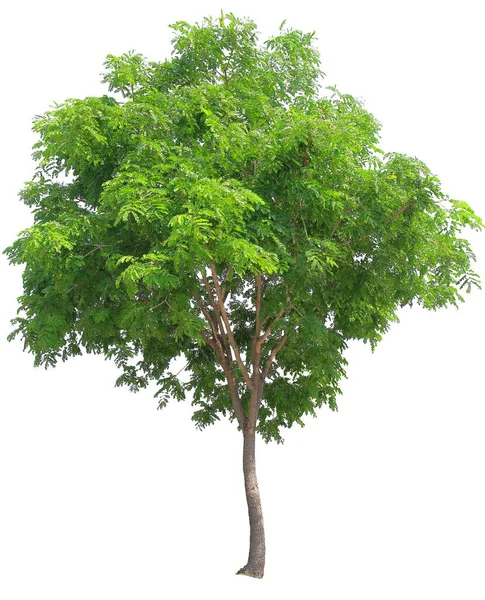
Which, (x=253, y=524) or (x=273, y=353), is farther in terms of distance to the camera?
(x=273, y=353)

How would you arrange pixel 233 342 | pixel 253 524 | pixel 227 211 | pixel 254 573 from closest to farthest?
pixel 227 211, pixel 254 573, pixel 253 524, pixel 233 342

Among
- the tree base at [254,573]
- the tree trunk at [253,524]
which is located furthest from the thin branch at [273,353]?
the tree base at [254,573]

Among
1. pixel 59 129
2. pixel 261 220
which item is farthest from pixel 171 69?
pixel 261 220

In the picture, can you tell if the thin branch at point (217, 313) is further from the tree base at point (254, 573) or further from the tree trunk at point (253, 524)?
the tree base at point (254, 573)

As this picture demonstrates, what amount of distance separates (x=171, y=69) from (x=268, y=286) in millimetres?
3587

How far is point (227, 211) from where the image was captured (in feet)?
36.4

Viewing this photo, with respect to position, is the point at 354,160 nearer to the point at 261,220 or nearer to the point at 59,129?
the point at 261,220

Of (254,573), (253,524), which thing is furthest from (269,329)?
(254,573)

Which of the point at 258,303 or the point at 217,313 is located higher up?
the point at 217,313

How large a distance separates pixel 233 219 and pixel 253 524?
5.19m

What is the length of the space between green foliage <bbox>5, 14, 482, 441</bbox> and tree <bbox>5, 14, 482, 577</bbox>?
0.09 feet

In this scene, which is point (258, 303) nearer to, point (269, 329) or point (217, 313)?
point (269, 329)

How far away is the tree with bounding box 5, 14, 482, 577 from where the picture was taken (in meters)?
11.6

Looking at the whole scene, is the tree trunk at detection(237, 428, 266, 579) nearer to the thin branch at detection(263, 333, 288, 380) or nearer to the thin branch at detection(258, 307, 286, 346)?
the thin branch at detection(263, 333, 288, 380)
